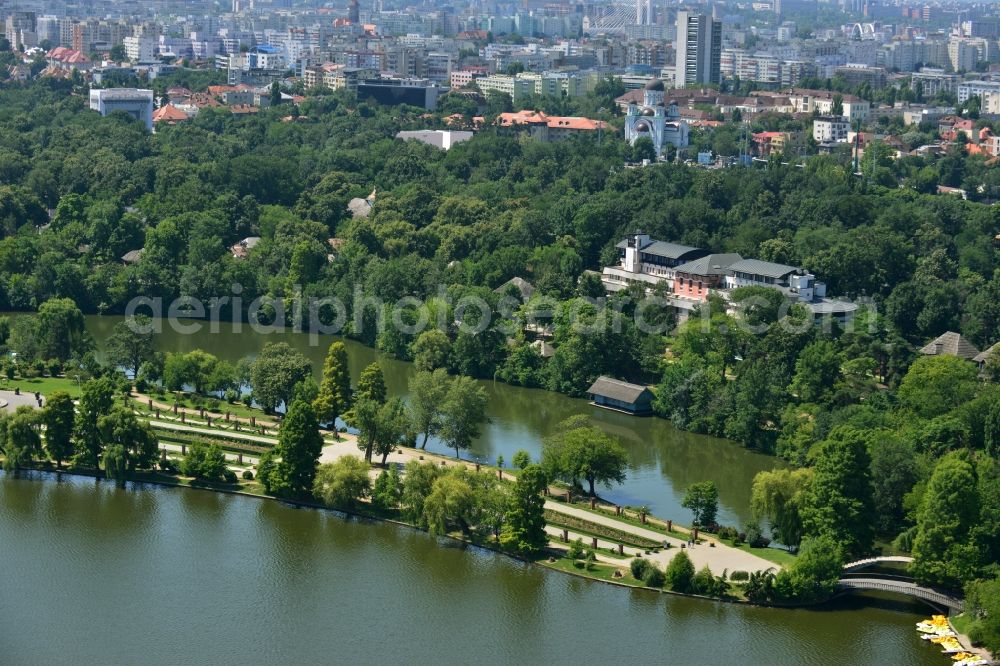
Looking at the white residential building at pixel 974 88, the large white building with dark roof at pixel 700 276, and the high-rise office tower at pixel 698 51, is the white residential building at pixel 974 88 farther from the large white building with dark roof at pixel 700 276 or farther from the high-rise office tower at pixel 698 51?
the large white building with dark roof at pixel 700 276

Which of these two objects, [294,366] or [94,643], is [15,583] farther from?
[294,366]

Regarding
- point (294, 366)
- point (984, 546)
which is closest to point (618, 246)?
point (294, 366)

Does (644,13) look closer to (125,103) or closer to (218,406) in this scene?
(125,103)

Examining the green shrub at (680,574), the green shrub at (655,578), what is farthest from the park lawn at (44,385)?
the green shrub at (680,574)

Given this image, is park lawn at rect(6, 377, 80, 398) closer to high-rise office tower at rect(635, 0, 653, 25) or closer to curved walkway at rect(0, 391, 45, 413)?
curved walkway at rect(0, 391, 45, 413)

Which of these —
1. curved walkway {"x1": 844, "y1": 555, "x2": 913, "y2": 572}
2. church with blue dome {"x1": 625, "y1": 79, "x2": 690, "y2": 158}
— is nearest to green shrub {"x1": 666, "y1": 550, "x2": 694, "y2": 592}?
curved walkway {"x1": 844, "y1": 555, "x2": 913, "y2": 572}

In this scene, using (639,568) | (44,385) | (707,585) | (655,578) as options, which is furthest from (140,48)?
(707,585)

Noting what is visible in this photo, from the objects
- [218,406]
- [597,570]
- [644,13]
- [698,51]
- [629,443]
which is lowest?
[629,443]
